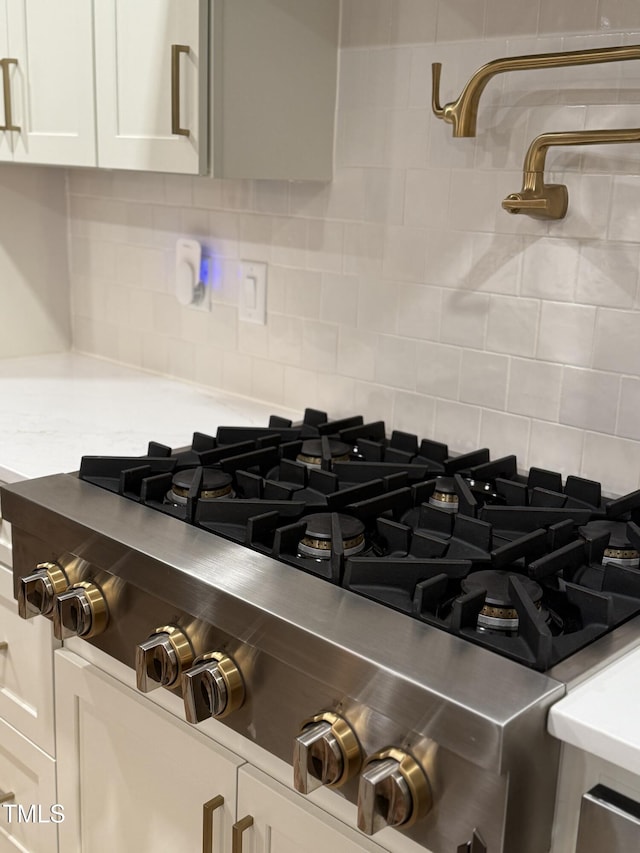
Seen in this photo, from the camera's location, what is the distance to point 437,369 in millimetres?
1710

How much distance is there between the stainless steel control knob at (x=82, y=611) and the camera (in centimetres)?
127

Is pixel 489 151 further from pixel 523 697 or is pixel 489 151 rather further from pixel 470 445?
pixel 523 697

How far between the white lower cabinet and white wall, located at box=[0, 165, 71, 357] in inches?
48.0

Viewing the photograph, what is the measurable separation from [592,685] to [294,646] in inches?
12.1

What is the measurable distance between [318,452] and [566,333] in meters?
0.45

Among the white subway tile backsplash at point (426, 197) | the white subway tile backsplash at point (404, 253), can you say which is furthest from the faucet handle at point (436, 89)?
the white subway tile backsplash at point (404, 253)

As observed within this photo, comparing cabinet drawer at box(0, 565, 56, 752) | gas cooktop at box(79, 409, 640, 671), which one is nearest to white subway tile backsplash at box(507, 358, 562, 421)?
gas cooktop at box(79, 409, 640, 671)

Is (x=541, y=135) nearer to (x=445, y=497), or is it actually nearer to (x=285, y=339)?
(x=445, y=497)

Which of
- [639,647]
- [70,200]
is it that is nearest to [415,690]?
[639,647]

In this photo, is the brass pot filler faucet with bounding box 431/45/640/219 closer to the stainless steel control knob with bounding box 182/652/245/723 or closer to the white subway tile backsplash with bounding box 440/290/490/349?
the white subway tile backsplash with bounding box 440/290/490/349

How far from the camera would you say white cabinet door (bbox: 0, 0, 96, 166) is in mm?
1776

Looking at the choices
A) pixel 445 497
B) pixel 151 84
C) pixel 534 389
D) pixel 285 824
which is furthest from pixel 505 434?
pixel 151 84

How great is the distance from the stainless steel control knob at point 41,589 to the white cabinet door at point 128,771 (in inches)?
4.6

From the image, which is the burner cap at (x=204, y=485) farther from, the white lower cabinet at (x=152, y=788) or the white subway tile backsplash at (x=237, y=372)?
the white subway tile backsplash at (x=237, y=372)
